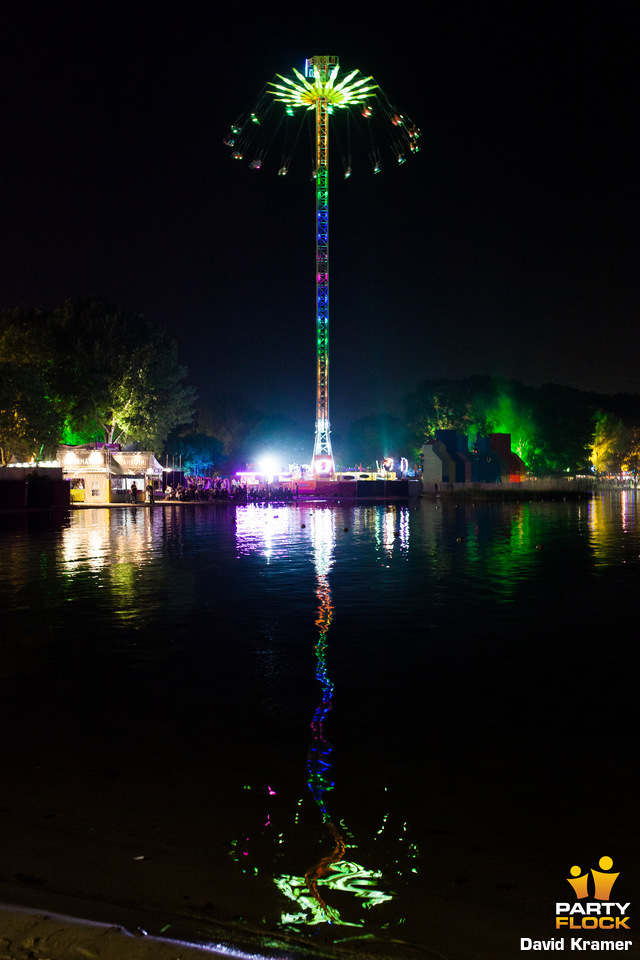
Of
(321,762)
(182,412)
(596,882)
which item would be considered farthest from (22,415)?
(596,882)

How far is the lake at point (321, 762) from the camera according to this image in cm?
372

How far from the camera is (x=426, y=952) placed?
3303 mm

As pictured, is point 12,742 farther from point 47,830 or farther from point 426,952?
point 426,952

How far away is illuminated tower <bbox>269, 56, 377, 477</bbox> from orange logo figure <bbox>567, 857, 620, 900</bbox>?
66082 mm

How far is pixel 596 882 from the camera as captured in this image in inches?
152

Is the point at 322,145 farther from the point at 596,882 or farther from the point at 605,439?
the point at 596,882

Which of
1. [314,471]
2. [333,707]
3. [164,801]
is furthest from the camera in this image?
[314,471]

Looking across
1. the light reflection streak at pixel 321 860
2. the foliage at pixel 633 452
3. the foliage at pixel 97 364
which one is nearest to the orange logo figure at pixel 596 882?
the light reflection streak at pixel 321 860

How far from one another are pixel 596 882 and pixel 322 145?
7212 cm

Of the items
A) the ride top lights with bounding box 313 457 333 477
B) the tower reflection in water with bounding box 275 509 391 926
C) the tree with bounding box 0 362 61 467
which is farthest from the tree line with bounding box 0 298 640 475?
the tower reflection in water with bounding box 275 509 391 926

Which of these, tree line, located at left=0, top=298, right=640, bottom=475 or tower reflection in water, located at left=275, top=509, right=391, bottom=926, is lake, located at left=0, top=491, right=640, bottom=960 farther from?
tree line, located at left=0, top=298, right=640, bottom=475

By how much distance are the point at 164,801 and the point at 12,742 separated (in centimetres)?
177

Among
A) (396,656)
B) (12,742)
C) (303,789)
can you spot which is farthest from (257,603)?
(303,789)

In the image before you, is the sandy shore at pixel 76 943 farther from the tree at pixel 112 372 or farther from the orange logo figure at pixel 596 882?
the tree at pixel 112 372
